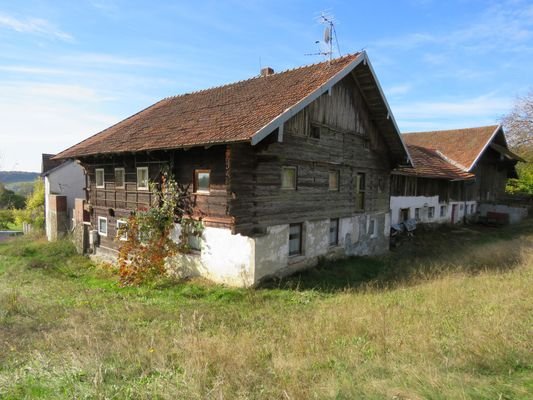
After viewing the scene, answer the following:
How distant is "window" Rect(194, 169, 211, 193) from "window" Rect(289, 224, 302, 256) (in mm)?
3370

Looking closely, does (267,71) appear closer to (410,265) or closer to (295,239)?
(295,239)

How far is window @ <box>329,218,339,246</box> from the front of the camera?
47.7 feet

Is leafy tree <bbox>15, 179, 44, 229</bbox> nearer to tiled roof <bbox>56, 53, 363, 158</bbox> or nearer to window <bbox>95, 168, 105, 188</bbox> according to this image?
window <bbox>95, 168, 105, 188</bbox>

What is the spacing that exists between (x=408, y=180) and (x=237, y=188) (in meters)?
15.1

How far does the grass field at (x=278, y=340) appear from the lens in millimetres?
4133

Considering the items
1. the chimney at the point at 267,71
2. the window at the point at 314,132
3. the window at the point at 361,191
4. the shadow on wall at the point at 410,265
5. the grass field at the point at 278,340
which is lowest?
the shadow on wall at the point at 410,265

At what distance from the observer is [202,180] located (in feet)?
38.2

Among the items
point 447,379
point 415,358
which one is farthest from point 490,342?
point 447,379

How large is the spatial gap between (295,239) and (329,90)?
547 cm

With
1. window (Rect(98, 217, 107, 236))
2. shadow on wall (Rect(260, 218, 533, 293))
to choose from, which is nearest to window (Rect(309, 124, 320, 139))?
shadow on wall (Rect(260, 218, 533, 293))

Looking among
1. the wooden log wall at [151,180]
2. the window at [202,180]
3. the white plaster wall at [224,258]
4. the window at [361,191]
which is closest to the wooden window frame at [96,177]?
the wooden log wall at [151,180]

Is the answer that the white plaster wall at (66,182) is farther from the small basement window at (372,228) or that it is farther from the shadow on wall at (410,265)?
the small basement window at (372,228)

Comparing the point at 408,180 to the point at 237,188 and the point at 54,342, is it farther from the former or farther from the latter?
the point at 54,342

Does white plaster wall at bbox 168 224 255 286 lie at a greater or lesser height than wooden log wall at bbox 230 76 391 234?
lesser
